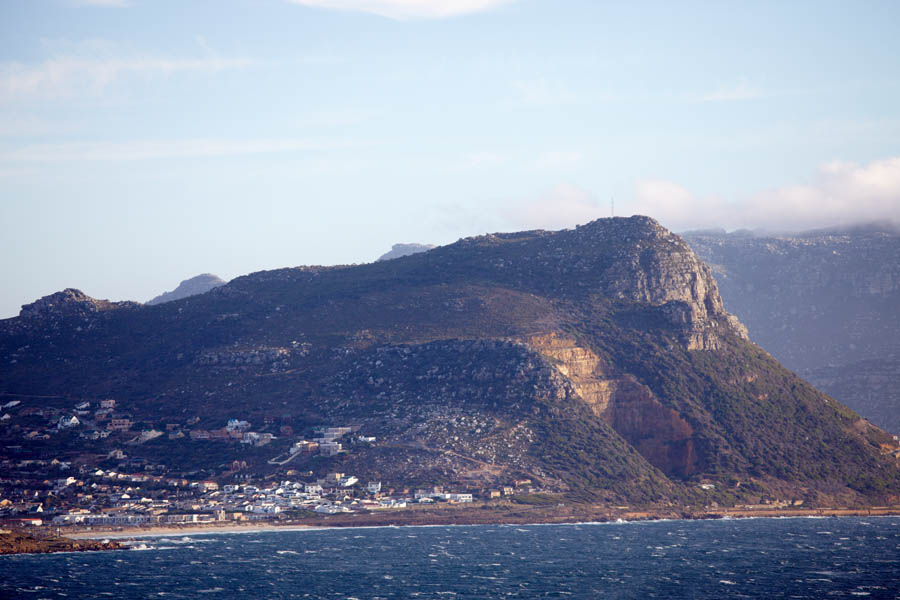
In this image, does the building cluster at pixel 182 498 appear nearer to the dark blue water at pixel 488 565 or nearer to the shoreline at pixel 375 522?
the shoreline at pixel 375 522

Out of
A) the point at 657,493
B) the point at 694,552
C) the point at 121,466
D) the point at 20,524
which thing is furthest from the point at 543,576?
the point at 121,466

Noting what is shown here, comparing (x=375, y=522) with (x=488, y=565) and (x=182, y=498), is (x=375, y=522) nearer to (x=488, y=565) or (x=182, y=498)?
(x=182, y=498)

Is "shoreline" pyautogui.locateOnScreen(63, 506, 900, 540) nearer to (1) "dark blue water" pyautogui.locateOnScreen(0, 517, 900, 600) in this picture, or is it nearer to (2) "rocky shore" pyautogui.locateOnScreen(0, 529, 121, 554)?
(1) "dark blue water" pyautogui.locateOnScreen(0, 517, 900, 600)

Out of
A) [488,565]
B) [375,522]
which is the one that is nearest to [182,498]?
[375,522]

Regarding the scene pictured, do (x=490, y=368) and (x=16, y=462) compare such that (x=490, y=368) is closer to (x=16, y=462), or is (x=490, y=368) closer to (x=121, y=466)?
(x=121, y=466)

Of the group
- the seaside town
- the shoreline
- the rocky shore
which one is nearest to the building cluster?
the seaside town

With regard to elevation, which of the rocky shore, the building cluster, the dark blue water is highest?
the building cluster

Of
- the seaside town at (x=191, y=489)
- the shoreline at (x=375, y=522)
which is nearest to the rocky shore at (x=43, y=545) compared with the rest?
the shoreline at (x=375, y=522)
